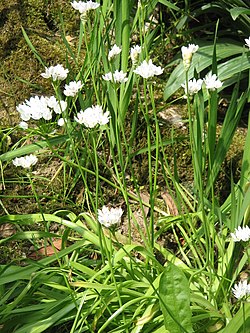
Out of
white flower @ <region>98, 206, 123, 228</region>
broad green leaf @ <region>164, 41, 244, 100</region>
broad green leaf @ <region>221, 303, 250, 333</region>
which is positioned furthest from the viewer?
broad green leaf @ <region>164, 41, 244, 100</region>

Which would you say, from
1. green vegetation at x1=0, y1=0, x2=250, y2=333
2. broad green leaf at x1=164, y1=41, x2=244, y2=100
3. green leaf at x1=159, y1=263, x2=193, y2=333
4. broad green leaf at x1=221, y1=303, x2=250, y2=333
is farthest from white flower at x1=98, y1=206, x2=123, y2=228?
broad green leaf at x1=164, y1=41, x2=244, y2=100

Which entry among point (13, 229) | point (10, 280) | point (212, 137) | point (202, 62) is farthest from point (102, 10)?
point (10, 280)

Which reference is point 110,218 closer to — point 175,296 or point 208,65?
point 175,296

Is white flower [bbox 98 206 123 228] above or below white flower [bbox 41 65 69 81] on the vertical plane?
below

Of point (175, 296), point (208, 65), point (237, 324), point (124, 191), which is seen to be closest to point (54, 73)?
point (124, 191)

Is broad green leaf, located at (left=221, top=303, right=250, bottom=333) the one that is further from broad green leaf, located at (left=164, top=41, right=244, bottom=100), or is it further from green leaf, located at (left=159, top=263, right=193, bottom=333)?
broad green leaf, located at (left=164, top=41, right=244, bottom=100)

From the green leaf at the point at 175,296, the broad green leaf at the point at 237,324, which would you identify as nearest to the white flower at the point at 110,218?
the green leaf at the point at 175,296

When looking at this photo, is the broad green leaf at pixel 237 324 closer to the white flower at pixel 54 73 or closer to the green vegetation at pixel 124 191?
the green vegetation at pixel 124 191

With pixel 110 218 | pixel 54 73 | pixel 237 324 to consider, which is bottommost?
pixel 237 324
